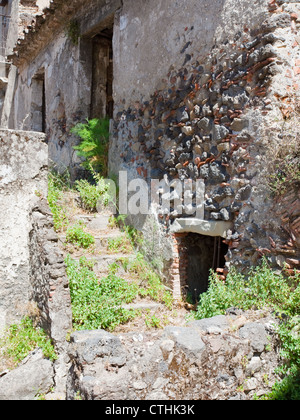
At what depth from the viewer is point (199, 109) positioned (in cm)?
543

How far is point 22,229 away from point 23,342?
135 cm

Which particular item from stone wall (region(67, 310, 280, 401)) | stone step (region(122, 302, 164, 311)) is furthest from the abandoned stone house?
stone wall (region(67, 310, 280, 401))

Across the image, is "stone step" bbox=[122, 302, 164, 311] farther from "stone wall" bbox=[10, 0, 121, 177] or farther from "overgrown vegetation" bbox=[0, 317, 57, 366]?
"stone wall" bbox=[10, 0, 121, 177]

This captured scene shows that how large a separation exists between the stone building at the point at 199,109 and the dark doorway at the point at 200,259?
2cm

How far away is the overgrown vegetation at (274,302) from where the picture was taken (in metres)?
3.32

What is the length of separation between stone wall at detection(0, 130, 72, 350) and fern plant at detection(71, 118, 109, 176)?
2637mm

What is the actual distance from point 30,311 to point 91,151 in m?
3.89

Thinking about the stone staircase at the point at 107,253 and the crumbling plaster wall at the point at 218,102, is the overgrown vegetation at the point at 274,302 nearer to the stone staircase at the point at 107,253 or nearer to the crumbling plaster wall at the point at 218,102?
the crumbling plaster wall at the point at 218,102

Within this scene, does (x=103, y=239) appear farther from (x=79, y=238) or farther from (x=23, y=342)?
(x=23, y=342)

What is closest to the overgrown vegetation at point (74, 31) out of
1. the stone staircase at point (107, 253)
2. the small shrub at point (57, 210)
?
the small shrub at point (57, 210)

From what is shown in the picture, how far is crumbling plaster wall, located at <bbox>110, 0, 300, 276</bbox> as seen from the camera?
4426 millimetres

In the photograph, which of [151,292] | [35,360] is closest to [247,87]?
[151,292]

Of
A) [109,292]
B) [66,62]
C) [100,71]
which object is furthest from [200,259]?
[66,62]
